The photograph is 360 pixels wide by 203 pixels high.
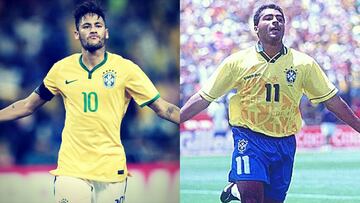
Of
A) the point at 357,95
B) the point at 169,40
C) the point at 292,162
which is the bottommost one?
the point at 292,162

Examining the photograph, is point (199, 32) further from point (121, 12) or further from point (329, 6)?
point (329, 6)

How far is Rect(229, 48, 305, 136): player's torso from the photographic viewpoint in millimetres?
4672

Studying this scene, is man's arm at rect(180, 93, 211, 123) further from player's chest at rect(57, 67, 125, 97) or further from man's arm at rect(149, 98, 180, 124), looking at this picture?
player's chest at rect(57, 67, 125, 97)

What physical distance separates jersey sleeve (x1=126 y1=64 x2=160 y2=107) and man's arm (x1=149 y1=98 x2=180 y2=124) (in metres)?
0.03

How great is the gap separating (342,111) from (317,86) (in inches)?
9.7

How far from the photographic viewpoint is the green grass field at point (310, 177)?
4.80 meters

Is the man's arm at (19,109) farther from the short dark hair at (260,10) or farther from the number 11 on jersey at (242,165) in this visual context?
the short dark hair at (260,10)

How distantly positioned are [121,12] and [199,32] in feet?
1.74

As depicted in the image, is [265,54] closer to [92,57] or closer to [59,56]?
[92,57]

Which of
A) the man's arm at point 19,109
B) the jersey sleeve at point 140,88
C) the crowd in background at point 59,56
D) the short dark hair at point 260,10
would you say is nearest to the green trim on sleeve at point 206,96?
the crowd in background at point 59,56

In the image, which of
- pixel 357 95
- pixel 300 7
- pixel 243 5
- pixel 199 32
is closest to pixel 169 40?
pixel 199 32

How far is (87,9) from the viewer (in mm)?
4840

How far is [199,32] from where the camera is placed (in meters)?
4.83

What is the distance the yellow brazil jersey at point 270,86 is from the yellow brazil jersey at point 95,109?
0.59m
